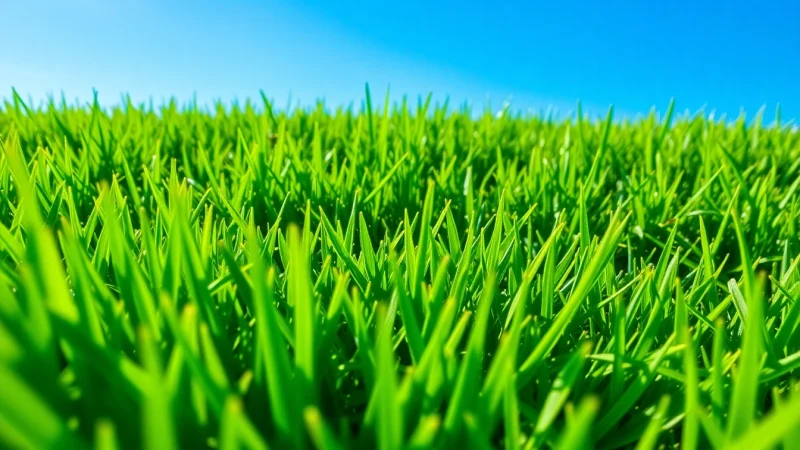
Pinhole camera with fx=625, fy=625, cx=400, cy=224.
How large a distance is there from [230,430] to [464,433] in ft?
0.69

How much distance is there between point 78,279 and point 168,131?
1.63 metres

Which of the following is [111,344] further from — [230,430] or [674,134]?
[674,134]

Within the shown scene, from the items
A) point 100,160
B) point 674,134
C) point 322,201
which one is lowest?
point 322,201

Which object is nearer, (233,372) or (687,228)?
(233,372)

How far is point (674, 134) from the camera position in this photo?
97.6 inches

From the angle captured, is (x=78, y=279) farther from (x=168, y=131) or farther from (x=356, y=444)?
(x=168, y=131)

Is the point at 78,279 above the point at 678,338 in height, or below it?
above

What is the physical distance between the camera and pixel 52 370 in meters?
0.41

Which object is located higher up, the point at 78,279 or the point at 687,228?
the point at 687,228

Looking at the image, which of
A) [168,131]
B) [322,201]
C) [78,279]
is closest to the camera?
[78,279]

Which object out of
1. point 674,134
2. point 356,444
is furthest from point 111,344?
point 674,134

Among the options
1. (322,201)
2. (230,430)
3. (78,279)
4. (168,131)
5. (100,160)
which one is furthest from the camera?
(168,131)

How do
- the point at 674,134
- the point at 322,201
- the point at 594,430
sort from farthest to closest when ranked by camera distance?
the point at 674,134, the point at 322,201, the point at 594,430

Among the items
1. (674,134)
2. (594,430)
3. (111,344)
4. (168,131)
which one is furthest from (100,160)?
(674,134)
